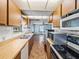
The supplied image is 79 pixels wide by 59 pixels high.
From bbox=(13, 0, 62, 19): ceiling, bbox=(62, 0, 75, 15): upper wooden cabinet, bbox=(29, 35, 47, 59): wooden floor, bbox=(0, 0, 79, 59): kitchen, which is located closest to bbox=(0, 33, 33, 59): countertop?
bbox=(0, 0, 79, 59): kitchen

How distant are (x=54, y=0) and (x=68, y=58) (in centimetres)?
288

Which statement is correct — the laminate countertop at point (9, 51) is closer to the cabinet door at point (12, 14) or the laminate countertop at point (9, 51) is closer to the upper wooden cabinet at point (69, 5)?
the cabinet door at point (12, 14)

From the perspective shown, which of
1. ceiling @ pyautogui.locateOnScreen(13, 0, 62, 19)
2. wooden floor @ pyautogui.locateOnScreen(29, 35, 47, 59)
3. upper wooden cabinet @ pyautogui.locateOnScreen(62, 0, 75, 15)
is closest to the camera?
upper wooden cabinet @ pyautogui.locateOnScreen(62, 0, 75, 15)

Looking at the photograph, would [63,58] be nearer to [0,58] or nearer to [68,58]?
[68,58]

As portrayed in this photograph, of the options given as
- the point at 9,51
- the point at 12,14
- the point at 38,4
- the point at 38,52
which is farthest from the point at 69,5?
the point at 38,52

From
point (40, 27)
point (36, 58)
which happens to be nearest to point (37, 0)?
point (36, 58)

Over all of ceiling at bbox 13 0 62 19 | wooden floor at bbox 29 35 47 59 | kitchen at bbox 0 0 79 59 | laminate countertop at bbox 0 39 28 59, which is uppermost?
ceiling at bbox 13 0 62 19

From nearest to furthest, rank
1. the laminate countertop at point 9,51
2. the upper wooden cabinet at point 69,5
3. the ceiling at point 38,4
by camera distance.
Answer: the laminate countertop at point 9,51 < the upper wooden cabinet at point 69,5 < the ceiling at point 38,4

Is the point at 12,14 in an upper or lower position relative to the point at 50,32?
upper

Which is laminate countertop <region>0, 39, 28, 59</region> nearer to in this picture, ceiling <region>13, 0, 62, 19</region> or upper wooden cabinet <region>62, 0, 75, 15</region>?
upper wooden cabinet <region>62, 0, 75, 15</region>

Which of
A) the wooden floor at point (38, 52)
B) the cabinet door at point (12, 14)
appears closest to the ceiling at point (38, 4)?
the cabinet door at point (12, 14)

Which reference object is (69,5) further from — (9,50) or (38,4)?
(38,4)

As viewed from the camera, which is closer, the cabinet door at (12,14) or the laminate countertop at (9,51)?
the laminate countertop at (9,51)

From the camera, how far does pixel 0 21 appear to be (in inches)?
82.6
